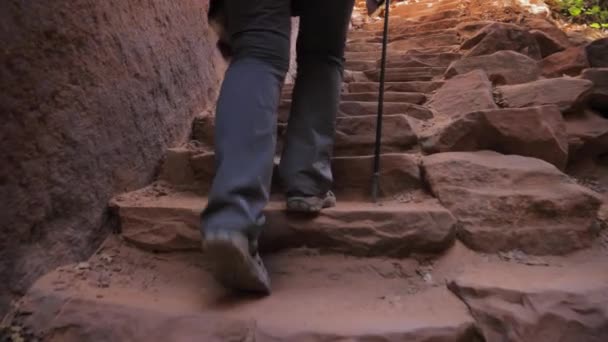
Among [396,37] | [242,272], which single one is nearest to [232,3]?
[242,272]

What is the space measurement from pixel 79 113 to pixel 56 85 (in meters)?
0.09

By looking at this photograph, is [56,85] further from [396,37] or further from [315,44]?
[396,37]


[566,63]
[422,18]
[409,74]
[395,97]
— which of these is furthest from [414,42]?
[395,97]

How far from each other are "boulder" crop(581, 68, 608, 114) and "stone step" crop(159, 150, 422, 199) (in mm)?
887

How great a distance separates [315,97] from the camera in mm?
1135

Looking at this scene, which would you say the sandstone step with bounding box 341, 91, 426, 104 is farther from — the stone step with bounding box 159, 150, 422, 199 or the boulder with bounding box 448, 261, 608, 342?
the boulder with bounding box 448, 261, 608, 342

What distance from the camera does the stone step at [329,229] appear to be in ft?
3.46

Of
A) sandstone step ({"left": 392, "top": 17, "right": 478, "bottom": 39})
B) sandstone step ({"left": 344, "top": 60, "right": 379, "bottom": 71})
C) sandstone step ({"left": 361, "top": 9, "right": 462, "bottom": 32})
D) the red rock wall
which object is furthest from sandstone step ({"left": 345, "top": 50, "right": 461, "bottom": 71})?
the red rock wall

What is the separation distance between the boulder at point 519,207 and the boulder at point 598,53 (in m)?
1.31

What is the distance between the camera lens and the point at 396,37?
3971 mm

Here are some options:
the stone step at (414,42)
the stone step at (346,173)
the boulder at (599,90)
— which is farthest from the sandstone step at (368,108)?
the stone step at (414,42)

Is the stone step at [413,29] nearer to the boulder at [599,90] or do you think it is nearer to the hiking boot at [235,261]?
the boulder at [599,90]

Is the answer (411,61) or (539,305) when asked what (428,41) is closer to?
(411,61)

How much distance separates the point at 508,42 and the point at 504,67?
21.3 inches
